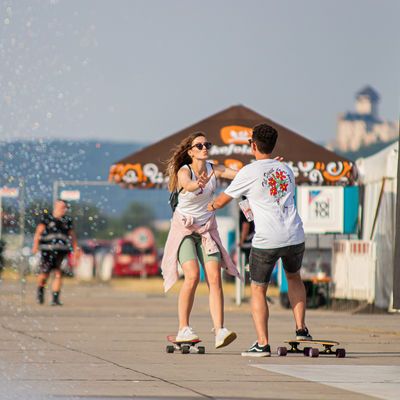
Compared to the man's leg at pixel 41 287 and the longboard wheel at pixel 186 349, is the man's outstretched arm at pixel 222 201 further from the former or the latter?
the man's leg at pixel 41 287

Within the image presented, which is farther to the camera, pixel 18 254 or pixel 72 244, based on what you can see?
pixel 18 254

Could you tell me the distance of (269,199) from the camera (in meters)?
8.68

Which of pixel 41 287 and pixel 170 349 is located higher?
pixel 41 287

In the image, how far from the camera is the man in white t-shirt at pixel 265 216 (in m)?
8.70

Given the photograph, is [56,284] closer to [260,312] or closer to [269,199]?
[260,312]

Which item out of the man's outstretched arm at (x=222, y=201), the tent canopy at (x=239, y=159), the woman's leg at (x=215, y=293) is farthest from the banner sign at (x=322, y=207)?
the man's outstretched arm at (x=222, y=201)

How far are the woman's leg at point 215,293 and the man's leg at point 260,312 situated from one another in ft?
1.63

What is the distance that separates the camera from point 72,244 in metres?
18.5

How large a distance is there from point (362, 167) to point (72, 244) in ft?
16.9

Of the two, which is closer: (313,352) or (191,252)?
(313,352)

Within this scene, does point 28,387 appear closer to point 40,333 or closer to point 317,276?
point 40,333

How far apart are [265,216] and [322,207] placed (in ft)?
30.3

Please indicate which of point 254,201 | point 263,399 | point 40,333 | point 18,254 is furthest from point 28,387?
point 18,254

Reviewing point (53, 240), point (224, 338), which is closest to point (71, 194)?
point (53, 240)
